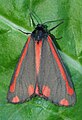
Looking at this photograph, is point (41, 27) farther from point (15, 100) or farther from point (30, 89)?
point (15, 100)

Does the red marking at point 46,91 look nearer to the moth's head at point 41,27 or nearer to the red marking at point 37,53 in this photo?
the red marking at point 37,53

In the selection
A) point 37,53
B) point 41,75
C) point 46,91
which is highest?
point 37,53

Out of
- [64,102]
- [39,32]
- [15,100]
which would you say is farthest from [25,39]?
[64,102]

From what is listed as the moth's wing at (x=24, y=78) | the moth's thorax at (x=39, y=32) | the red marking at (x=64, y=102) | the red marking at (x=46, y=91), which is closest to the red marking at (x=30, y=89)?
the moth's wing at (x=24, y=78)

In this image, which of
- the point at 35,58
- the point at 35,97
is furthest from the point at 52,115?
the point at 35,58

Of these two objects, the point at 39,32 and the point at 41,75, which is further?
the point at 39,32

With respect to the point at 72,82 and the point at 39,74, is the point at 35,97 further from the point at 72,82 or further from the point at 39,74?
the point at 72,82

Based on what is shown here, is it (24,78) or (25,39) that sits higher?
(25,39)
